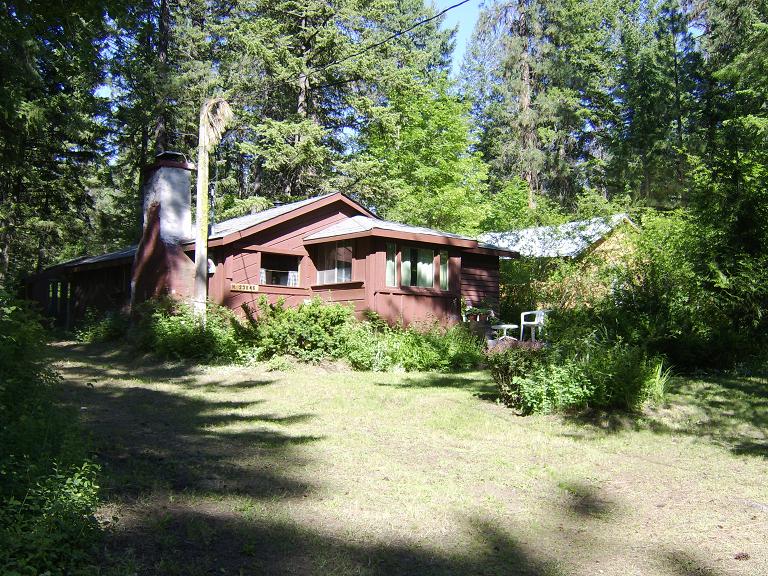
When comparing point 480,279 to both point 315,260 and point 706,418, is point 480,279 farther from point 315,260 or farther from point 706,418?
point 706,418

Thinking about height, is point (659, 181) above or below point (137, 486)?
above

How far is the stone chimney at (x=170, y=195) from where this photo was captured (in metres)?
18.9

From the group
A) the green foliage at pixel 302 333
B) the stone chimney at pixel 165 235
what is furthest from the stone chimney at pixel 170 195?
the green foliage at pixel 302 333

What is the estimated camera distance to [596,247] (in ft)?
73.8

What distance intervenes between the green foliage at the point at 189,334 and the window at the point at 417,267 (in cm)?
501

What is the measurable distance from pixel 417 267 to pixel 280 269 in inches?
182

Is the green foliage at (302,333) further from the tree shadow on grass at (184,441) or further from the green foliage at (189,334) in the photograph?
the tree shadow on grass at (184,441)

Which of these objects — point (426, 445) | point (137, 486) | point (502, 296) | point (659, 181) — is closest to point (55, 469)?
point (137, 486)

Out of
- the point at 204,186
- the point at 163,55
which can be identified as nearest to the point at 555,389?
the point at 204,186

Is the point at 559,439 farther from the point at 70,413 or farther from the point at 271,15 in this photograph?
the point at 271,15

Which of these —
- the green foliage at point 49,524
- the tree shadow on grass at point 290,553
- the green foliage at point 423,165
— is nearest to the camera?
the green foliage at point 49,524

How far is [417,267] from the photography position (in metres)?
18.2

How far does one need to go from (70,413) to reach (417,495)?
3.13 metres

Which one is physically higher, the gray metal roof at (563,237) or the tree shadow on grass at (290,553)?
the gray metal roof at (563,237)
